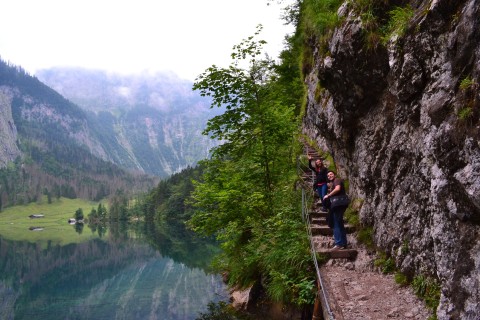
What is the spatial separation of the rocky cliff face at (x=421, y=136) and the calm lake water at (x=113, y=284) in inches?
655

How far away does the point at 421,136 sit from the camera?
9875 mm

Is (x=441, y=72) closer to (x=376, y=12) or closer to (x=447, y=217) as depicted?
(x=447, y=217)

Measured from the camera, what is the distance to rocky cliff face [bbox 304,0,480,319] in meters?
7.12

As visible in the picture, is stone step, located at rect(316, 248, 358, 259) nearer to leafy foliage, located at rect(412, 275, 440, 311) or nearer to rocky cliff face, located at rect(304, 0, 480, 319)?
rocky cliff face, located at rect(304, 0, 480, 319)

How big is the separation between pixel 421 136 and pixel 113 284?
4253cm

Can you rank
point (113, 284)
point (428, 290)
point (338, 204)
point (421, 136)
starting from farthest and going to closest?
point (113, 284) → point (338, 204) → point (421, 136) → point (428, 290)

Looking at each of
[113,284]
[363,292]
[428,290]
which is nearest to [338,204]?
[363,292]

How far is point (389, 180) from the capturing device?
1202cm

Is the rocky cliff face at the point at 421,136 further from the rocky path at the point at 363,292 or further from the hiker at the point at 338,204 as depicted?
the hiker at the point at 338,204

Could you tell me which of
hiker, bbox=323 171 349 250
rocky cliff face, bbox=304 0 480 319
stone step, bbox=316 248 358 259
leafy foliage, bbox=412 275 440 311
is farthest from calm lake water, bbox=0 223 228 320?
leafy foliage, bbox=412 275 440 311

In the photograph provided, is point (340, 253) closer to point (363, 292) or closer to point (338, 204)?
point (338, 204)

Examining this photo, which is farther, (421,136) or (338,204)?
(338,204)

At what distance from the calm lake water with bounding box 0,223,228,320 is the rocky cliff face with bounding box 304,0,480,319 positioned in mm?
16634

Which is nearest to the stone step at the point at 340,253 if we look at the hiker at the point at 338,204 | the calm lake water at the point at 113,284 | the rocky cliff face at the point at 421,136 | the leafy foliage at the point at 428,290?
the hiker at the point at 338,204
